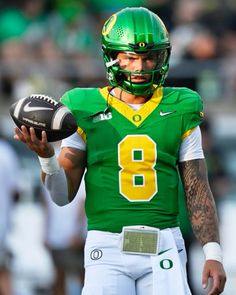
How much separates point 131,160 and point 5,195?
4.65 metres

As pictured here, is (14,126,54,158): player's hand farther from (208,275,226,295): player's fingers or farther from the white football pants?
(208,275,226,295): player's fingers

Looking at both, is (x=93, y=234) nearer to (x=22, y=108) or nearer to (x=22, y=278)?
(x=22, y=108)

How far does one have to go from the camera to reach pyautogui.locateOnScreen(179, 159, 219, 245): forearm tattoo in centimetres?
591

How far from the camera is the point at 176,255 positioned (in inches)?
228

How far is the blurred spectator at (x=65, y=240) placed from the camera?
36.3ft

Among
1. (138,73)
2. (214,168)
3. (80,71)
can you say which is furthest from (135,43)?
(80,71)

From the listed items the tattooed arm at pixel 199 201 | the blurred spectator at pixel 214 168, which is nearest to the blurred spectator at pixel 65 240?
the blurred spectator at pixel 214 168

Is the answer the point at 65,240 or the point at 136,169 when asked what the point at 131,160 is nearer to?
the point at 136,169

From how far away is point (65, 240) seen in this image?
1130 centimetres

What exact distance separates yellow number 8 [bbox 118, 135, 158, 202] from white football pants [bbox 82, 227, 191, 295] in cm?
21

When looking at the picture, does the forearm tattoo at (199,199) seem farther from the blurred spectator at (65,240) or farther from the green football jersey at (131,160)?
the blurred spectator at (65,240)

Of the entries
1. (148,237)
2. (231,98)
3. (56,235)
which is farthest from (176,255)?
(231,98)

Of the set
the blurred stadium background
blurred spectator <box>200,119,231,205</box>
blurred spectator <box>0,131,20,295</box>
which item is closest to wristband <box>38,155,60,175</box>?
blurred spectator <box>0,131,20,295</box>

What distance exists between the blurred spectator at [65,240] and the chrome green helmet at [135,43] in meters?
5.06
